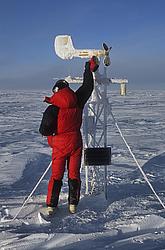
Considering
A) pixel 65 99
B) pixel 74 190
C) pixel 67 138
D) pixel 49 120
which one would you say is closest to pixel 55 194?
pixel 74 190

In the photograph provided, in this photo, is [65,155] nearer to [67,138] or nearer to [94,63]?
[67,138]

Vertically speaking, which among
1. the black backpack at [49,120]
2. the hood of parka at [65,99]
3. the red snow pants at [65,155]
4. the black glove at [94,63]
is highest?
the black glove at [94,63]

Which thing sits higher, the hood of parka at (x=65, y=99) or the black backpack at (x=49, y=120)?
the hood of parka at (x=65, y=99)

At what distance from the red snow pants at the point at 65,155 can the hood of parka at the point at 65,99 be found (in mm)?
334

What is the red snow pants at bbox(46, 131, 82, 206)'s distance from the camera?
445 cm

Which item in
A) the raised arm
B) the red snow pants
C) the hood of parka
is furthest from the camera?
the raised arm

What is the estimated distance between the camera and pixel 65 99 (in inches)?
171

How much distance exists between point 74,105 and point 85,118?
0.73 meters

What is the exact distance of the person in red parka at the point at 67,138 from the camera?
4398mm

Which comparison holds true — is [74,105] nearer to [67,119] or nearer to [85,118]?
[67,119]

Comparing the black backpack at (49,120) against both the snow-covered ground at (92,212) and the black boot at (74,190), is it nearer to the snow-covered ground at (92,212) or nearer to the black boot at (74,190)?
the black boot at (74,190)

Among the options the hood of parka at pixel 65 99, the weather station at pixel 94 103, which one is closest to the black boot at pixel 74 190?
the weather station at pixel 94 103

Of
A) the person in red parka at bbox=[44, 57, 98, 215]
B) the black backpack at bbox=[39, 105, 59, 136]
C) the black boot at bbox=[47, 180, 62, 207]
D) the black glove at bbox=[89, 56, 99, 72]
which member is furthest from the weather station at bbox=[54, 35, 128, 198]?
the black backpack at bbox=[39, 105, 59, 136]

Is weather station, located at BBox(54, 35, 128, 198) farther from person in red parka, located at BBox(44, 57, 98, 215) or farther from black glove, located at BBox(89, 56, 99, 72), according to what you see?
person in red parka, located at BBox(44, 57, 98, 215)
